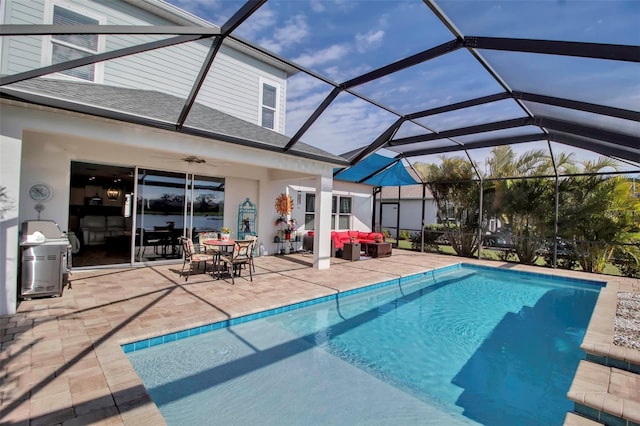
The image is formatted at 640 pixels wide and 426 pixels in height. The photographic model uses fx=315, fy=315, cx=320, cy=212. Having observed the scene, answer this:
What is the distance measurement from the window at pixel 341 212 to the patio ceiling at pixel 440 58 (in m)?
7.00

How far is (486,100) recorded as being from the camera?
20.6 feet

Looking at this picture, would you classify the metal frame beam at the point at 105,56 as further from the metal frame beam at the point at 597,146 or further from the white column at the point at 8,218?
the metal frame beam at the point at 597,146

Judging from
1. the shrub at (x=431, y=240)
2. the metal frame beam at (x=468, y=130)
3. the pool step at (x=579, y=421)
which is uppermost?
the metal frame beam at (x=468, y=130)

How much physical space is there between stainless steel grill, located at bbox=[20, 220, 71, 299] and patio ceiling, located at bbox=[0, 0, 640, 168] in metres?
2.35

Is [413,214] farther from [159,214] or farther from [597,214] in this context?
[159,214]

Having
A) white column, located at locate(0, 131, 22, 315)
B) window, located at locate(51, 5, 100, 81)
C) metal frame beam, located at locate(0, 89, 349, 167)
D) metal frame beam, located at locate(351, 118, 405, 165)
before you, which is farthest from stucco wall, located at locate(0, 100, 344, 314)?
window, located at locate(51, 5, 100, 81)

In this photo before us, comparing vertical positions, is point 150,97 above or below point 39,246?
above

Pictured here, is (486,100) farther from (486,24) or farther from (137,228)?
(137,228)

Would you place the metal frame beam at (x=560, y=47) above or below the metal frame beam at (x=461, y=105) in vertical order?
below

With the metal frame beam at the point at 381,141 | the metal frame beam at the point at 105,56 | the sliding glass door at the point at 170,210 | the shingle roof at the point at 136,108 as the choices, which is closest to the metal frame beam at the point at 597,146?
the metal frame beam at the point at 381,141

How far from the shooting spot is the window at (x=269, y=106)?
438 inches

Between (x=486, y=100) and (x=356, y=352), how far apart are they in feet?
17.6

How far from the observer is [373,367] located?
14.2ft

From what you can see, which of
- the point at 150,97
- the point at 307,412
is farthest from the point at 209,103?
the point at 307,412
